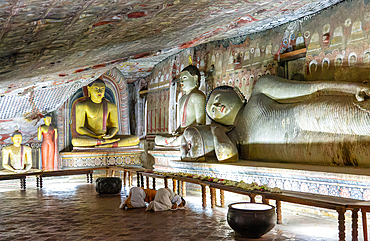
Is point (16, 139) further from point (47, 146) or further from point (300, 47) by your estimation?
point (300, 47)

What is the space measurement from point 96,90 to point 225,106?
14.5 feet

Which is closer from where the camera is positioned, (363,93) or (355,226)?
(355,226)

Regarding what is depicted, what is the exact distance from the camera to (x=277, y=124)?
533 centimetres

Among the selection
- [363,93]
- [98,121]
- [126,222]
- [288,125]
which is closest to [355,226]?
[363,93]

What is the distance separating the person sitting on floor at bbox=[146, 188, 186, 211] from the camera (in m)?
4.48

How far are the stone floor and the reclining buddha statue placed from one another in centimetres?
78

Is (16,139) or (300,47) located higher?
(300,47)

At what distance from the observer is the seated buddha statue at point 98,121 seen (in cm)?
907

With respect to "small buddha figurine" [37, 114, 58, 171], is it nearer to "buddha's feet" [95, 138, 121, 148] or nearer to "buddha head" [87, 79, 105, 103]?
"buddha's feet" [95, 138, 121, 148]

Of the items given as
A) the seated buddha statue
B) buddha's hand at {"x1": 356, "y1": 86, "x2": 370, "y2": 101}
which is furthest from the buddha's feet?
buddha's hand at {"x1": 356, "y1": 86, "x2": 370, "y2": 101}

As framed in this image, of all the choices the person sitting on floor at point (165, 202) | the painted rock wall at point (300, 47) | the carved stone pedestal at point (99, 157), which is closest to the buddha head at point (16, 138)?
the carved stone pedestal at point (99, 157)

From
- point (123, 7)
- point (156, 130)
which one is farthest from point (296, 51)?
point (156, 130)

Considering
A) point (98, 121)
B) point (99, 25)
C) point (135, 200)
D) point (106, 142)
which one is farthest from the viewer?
point (98, 121)

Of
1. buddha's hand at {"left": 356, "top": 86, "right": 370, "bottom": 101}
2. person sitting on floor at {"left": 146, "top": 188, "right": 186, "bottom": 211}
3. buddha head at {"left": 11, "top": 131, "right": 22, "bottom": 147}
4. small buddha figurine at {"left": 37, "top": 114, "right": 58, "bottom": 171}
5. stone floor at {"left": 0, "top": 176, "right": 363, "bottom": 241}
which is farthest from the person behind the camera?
small buddha figurine at {"left": 37, "top": 114, "right": 58, "bottom": 171}
